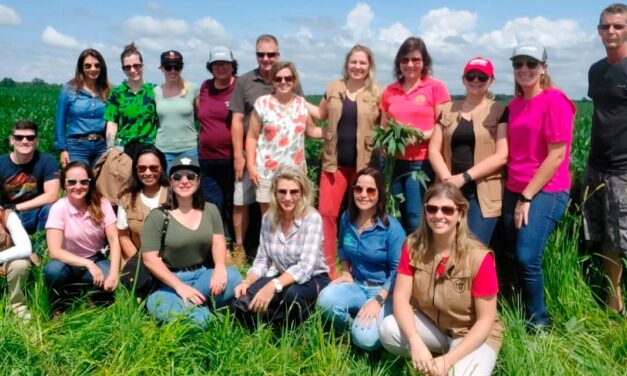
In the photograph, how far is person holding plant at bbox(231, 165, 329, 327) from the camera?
4191 millimetres

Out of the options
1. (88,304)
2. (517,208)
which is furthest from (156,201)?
(517,208)

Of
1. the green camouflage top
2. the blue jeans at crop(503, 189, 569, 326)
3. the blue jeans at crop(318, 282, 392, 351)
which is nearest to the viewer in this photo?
the blue jeans at crop(318, 282, 392, 351)

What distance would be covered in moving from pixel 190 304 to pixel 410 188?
6.71 feet

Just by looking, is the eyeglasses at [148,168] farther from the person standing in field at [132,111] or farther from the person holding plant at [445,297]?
the person holding plant at [445,297]

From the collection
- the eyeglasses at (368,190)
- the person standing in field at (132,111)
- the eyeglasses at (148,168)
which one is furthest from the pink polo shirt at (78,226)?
the eyeglasses at (368,190)

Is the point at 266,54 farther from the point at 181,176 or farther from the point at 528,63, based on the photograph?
the point at 528,63

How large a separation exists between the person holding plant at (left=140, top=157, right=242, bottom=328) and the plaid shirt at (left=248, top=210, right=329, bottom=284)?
30cm

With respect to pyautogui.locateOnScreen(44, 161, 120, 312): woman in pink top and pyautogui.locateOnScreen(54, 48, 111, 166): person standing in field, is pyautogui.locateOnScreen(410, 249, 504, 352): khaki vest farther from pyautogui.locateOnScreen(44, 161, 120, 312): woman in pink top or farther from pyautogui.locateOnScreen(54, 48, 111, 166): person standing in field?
pyautogui.locateOnScreen(54, 48, 111, 166): person standing in field

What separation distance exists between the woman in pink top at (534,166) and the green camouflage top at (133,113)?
351 cm

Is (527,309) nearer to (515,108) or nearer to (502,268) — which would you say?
(502,268)

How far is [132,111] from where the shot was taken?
5.89 m

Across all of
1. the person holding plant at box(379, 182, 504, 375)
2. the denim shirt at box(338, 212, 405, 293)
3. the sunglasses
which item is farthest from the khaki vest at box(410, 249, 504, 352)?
the denim shirt at box(338, 212, 405, 293)

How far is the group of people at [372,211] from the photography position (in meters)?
3.67

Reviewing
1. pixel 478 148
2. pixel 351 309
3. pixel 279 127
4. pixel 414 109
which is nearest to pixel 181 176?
pixel 279 127
